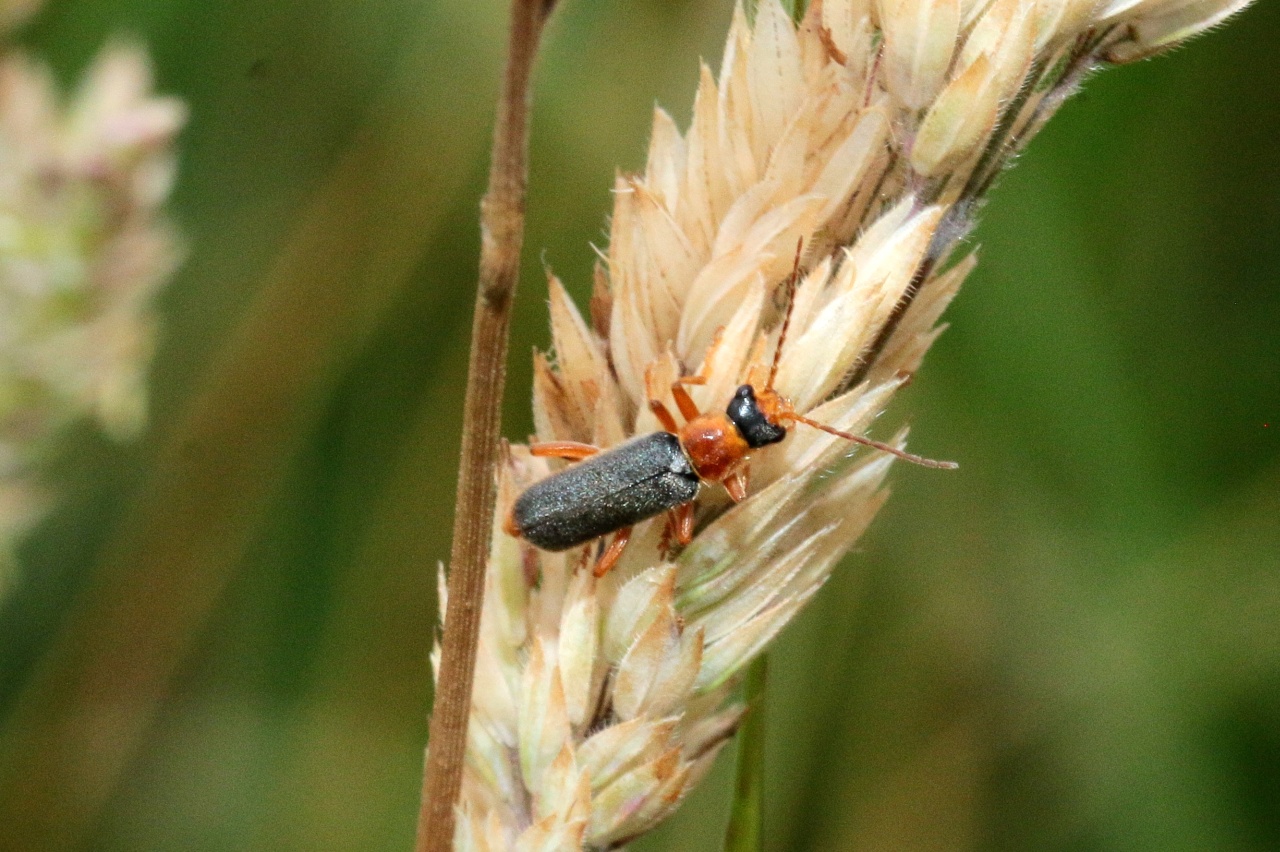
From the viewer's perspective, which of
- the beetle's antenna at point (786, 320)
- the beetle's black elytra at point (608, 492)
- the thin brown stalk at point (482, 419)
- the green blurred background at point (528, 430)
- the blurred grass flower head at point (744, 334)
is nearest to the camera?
the thin brown stalk at point (482, 419)

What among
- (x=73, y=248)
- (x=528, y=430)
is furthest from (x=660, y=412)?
(x=528, y=430)

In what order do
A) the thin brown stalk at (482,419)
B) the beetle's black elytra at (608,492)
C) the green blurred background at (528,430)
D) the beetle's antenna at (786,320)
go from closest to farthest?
the thin brown stalk at (482,419)
the beetle's antenna at (786,320)
the beetle's black elytra at (608,492)
the green blurred background at (528,430)

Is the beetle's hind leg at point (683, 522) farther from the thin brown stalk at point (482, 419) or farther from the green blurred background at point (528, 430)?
the green blurred background at point (528, 430)

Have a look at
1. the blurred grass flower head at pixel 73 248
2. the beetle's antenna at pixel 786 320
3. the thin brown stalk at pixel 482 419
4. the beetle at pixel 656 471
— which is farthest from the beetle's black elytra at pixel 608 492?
the blurred grass flower head at pixel 73 248

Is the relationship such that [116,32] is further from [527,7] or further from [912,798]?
[912,798]

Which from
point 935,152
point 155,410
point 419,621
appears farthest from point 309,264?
point 935,152

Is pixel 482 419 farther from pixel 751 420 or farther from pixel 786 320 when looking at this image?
pixel 751 420

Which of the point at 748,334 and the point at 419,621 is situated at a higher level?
the point at 419,621
